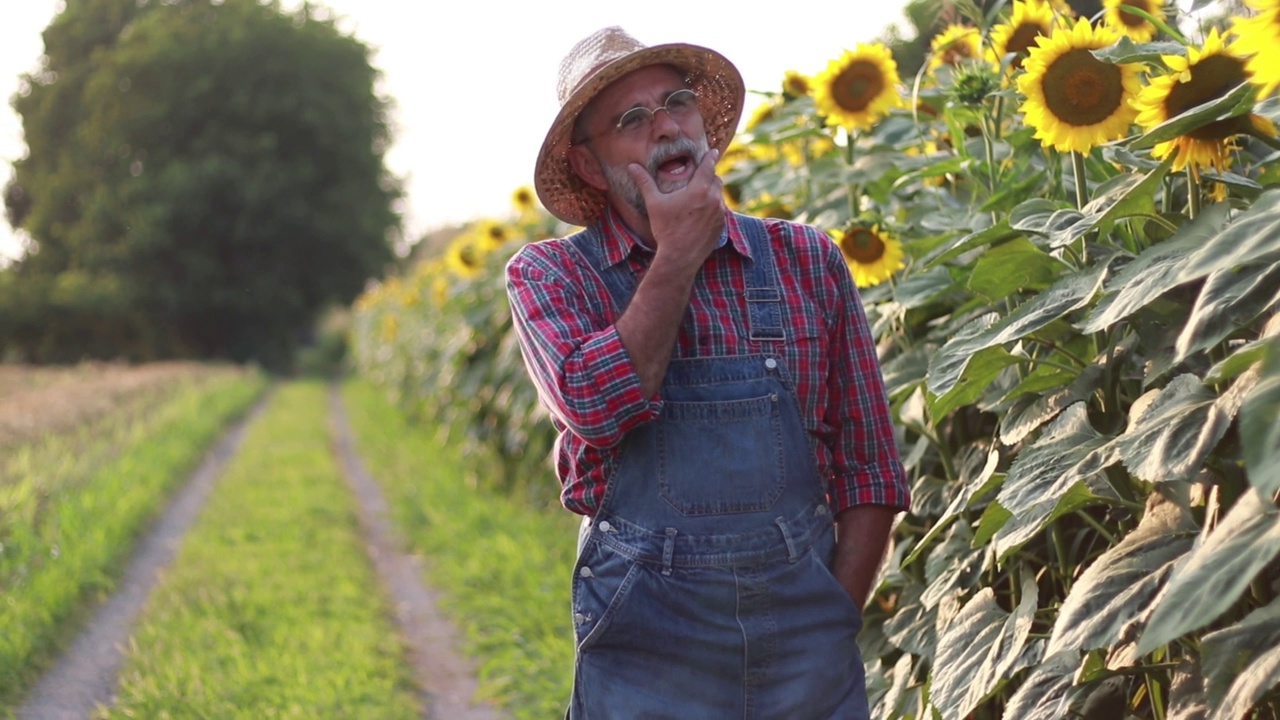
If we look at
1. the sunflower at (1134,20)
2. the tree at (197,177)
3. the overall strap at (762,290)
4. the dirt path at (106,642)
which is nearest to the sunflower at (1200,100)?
the sunflower at (1134,20)

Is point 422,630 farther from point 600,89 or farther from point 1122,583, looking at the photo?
point 1122,583

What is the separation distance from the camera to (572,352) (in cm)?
215

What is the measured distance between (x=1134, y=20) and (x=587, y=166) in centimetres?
124

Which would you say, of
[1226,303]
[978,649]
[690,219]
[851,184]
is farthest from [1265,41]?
[851,184]

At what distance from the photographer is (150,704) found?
4629mm

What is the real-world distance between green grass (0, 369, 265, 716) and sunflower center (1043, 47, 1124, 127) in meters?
3.95

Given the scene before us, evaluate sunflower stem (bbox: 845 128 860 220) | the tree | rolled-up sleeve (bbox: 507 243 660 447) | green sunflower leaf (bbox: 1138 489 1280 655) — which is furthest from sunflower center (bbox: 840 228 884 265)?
the tree

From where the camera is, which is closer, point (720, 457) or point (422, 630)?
point (720, 457)

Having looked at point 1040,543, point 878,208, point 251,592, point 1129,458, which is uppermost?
point 878,208

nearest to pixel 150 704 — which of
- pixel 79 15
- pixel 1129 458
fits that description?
pixel 1129 458

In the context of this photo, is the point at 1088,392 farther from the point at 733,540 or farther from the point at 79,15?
the point at 79,15

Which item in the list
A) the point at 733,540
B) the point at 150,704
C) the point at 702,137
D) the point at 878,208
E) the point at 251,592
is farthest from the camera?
the point at 251,592

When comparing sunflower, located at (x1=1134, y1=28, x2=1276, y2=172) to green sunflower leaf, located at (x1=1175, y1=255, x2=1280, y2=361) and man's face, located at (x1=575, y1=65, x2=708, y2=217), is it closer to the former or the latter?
green sunflower leaf, located at (x1=1175, y1=255, x2=1280, y2=361)

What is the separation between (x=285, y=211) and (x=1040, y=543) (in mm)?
32125
